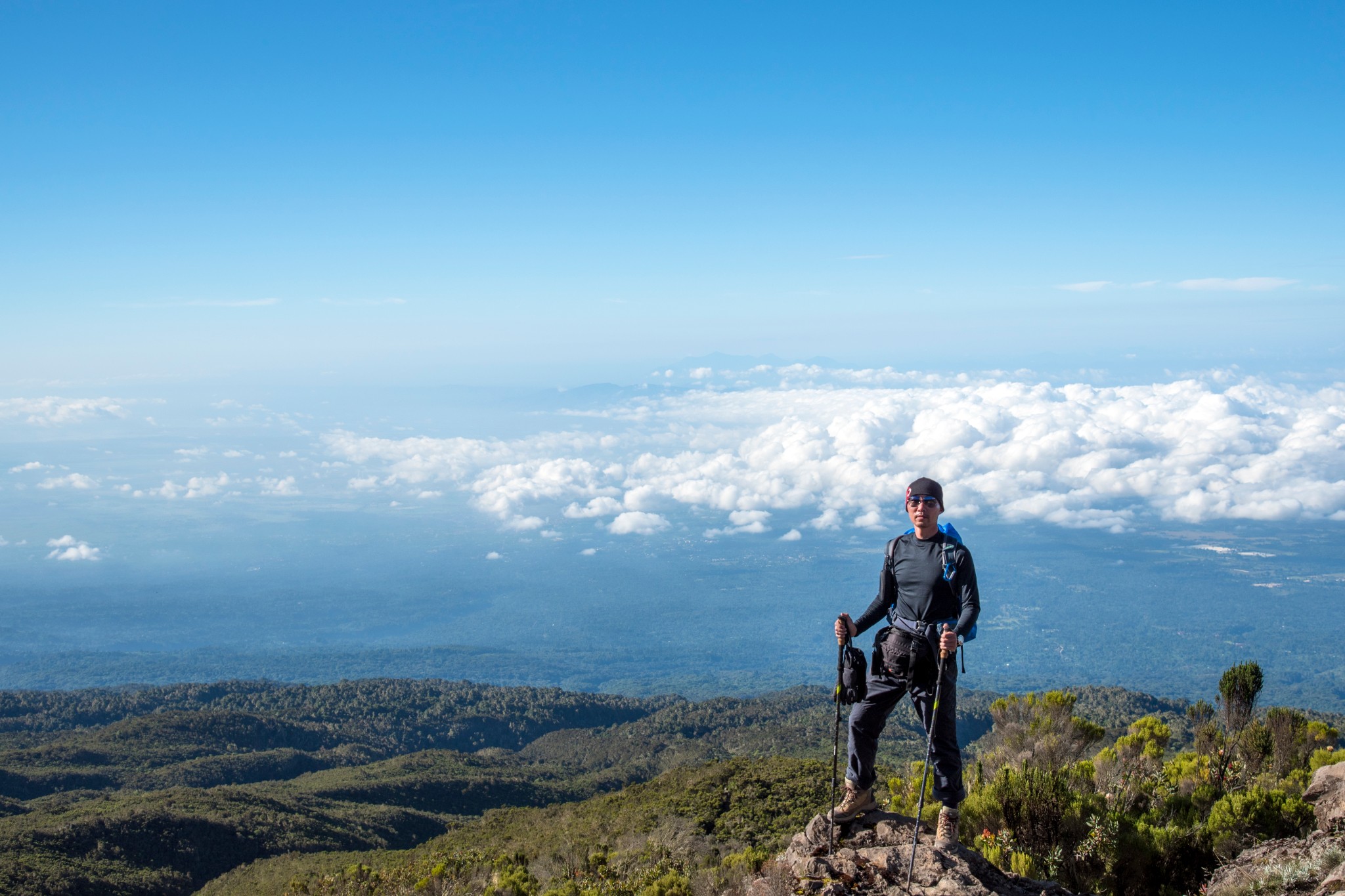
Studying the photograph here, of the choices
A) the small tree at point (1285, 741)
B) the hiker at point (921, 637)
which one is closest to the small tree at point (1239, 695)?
the small tree at point (1285, 741)

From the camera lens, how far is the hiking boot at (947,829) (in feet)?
20.9

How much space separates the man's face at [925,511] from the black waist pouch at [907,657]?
0.90 m

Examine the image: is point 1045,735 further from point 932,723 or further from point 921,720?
point 932,723

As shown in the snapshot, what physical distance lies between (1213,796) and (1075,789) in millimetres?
1466

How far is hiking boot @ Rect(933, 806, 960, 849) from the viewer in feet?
20.9

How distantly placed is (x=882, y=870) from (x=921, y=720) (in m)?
1.20

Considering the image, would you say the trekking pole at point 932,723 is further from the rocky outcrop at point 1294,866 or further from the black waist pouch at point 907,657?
the rocky outcrop at point 1294,866

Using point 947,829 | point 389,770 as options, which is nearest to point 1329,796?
point 947,829

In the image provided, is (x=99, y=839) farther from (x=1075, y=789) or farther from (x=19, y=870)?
(x=1075, y=789)

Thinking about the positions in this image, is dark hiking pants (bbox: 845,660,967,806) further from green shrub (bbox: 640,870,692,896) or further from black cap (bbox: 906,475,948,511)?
green shrub (bbox: 640,870,692,896)

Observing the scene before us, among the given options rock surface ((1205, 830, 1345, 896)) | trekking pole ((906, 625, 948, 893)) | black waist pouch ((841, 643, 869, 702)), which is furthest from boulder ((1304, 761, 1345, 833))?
black waist pouch ((841, 643, 869, 702))

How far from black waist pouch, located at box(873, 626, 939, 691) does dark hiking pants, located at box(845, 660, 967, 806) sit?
11 centimetres

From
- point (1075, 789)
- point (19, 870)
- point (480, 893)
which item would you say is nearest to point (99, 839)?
point (19, 870)

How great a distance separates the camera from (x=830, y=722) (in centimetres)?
8400
